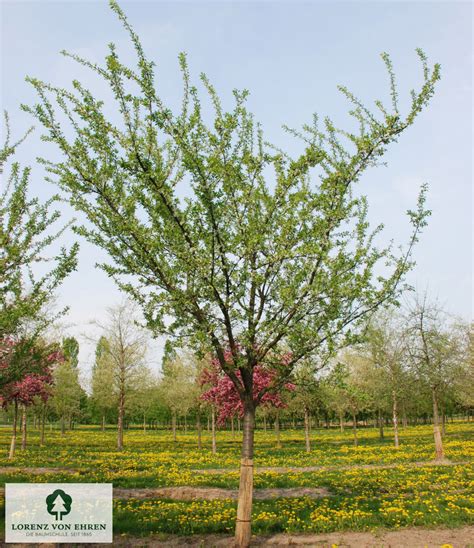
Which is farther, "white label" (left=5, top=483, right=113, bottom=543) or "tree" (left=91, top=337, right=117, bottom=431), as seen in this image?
"tree" (left=91, top=337, right=117, bottom=431)

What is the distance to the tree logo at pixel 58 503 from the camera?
386 inches

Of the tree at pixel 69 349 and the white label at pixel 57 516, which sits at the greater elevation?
the tree at pixel 69 349

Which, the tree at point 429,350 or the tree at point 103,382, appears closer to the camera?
the tree at point 429,350

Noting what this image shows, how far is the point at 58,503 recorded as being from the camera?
401 inches

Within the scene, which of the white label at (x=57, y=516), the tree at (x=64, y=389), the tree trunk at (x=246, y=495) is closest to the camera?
the tree trunk at (x=246, y=495)

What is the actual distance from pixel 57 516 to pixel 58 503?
0.52m

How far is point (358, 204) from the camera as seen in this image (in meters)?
9.35

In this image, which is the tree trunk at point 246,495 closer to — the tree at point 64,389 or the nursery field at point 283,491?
the nursery field at point 283,491

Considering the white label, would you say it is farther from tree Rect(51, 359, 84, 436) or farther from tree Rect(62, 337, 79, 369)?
tree Rect(51, 359, 84, 436)

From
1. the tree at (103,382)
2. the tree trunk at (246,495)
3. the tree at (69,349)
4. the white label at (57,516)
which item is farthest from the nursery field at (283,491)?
the tree at (103,382)

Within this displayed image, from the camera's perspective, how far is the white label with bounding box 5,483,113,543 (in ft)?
29.5

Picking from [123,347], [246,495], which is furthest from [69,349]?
[246,495]

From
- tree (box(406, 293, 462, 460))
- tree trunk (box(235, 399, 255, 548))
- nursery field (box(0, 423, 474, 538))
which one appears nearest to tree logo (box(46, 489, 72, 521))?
nursery field (box(0, 423, 474, 538))

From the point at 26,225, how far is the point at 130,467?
13863mm
